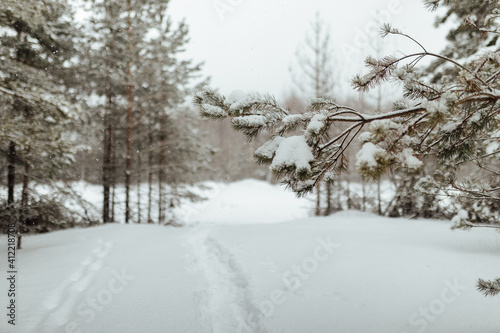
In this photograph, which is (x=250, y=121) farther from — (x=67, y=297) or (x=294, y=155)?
(x=67, y=297)

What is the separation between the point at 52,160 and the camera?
734 cm

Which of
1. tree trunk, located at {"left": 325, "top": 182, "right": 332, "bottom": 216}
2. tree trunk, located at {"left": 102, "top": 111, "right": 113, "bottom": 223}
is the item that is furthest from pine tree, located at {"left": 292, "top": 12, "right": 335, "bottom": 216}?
tree trunk, located at {"left": 102, "top": 111, "right": 113, "bottom": 223}

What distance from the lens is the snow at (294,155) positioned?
1946 millimetres

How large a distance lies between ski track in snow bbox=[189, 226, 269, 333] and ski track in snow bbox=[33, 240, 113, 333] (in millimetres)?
1916

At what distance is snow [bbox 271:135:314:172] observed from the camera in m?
1.95

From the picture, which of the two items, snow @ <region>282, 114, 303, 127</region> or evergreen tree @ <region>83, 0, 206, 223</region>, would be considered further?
evergreen tree @ <region>83, 0, 206, 223</region>

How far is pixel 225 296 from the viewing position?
491 cm

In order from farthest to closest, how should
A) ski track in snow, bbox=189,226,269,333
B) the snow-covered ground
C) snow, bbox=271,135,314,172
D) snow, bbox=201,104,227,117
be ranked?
1. ski track in snow, bbox=189,226,269,333
2. the snow-covered ground
3. snow, bbox=201,104,227,117
4. snow, bbox=271,135,314,172

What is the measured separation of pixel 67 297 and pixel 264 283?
3.32 m

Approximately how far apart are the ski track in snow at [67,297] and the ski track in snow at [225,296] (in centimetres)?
192

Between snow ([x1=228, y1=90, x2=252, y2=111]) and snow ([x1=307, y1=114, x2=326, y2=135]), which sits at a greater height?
snow ([x1=228, y1=90, x2=252, y2=111])

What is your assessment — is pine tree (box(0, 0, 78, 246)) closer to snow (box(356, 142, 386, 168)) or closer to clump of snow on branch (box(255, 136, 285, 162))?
clump of snow on branch (box(255, 136, 285, 162))

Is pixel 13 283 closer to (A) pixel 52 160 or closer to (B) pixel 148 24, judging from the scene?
(A) pixel 52 160

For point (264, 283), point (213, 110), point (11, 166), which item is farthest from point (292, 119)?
point (11, 166)
